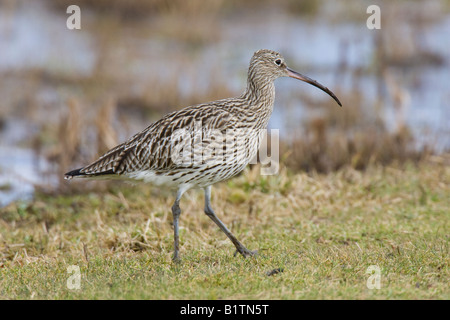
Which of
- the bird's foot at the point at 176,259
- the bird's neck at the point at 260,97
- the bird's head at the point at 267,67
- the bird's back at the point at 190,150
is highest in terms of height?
the bird's head at the point at 267,67

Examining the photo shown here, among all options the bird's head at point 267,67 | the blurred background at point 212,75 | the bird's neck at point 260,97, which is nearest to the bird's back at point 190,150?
the bird's neck at point 260,97

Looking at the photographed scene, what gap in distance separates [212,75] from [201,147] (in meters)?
7.11

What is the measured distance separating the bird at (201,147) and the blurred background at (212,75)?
2068 millimetres

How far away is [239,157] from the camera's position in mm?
6301

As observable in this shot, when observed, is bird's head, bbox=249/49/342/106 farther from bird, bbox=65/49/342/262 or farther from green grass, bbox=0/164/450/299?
green grass, bbox=0/164/450/299

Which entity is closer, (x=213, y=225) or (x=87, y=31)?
(x=213, y=225)

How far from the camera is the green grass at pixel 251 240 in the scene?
17.4ft

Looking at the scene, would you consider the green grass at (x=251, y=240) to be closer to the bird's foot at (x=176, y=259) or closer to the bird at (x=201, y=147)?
the bird's foot at (x=176, y=259)

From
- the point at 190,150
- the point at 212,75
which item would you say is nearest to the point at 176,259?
the point at 190,150

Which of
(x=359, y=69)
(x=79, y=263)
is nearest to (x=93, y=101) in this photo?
(x=359, y=69)

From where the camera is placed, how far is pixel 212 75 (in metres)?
13.2
